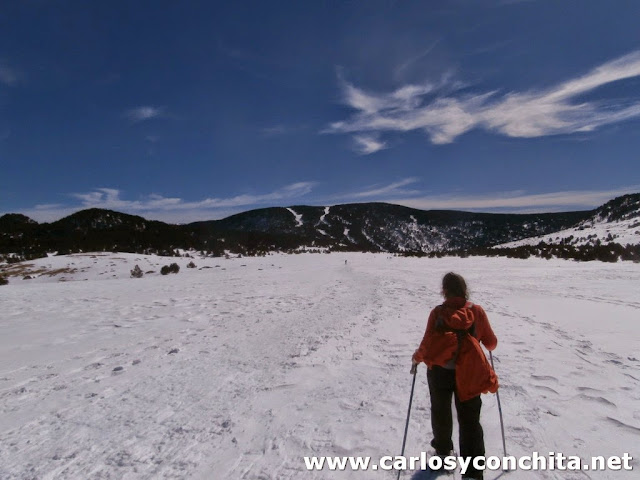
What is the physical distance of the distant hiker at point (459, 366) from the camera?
2.82 metres

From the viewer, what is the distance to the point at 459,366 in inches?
113

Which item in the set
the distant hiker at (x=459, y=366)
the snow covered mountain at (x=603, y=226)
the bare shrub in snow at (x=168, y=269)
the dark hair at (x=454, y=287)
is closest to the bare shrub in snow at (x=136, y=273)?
the bare shrub in snow at (x=168, y=269)

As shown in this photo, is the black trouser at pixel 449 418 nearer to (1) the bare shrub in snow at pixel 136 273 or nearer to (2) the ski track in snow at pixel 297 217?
(1) the bare shrub in snow at pixel 136 273

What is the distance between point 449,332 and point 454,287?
1.38 ft

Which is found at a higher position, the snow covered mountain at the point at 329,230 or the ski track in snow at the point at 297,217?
the ski track in snow at the point at 297,217

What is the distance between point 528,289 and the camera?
12.6m

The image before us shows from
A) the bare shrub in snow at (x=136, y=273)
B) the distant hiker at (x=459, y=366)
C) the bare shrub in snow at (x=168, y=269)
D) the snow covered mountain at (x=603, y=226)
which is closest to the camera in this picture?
the distant hiker at (x=459, y=366)

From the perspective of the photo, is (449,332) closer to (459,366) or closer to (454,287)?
(459,366)

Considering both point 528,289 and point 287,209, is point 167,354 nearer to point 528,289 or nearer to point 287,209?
point 528,289

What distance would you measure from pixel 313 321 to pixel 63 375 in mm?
5076

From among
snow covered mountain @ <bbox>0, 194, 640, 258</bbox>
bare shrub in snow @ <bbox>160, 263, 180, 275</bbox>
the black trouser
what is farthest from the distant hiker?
snow covered mountain @ <bbox>0, 194, 640, 258</bbox>

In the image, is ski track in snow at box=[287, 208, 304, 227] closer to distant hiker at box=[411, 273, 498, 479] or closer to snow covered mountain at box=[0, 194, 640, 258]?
snow covered mountain at box=[0, 194, 640, 258]

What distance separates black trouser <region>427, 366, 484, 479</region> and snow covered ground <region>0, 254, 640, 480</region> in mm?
287

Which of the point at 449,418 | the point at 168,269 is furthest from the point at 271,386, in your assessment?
the point at 168,269
